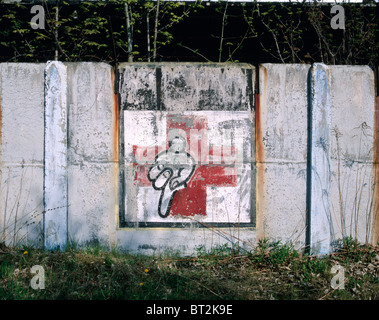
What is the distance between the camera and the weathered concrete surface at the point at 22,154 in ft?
11.1

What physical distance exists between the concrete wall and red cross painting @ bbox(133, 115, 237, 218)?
0.01m

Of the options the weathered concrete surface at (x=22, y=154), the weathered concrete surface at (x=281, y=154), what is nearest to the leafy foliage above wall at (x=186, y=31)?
the weathered concrete surface at (x=22, y=154)

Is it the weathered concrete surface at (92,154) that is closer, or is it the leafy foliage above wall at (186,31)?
the weathered concrete surface at (92,154)

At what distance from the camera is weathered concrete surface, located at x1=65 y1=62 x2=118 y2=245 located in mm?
3396

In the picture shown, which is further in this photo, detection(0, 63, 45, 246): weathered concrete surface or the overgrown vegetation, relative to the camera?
detection(0, 63, 45, 246): weathered concrete surface

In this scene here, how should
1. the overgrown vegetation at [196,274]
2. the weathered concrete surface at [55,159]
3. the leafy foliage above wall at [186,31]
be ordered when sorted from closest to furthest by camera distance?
the overgrown vegetation at [196,274] < the weathered concrete surface at [55,159] < the leafy foliage above wall at [186,31]

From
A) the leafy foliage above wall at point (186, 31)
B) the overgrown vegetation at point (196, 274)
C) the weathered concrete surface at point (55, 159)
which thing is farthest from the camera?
the leafy foliage above wall at point (186, 31)

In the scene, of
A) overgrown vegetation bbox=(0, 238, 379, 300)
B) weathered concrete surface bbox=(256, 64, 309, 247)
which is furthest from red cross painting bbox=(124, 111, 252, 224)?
overgrown vegetation bbox=(0, 238, 379, 300)

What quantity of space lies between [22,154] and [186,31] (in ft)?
12.6

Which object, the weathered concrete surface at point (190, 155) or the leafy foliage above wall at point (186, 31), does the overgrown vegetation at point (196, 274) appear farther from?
the leafy foliage above wall at point (186, 31)

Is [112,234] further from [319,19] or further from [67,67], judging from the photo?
[319,19]

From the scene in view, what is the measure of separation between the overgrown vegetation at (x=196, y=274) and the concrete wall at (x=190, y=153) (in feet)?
0.55

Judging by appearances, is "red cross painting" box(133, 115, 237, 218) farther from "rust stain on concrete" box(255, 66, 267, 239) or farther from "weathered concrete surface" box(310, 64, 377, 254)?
"weathered concrete surface" box(310, 64, 377, 254)

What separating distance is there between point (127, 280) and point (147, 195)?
3.04 ft
